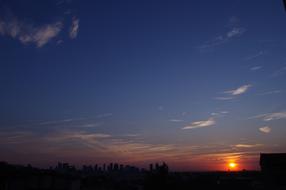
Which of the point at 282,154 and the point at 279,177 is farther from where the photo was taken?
the point at 282,154

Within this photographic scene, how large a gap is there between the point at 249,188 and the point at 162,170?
102ft

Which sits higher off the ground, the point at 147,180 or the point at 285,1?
the point at 285,1

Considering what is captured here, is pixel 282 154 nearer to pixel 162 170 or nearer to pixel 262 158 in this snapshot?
pixel 262 158

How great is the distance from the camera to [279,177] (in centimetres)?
3203

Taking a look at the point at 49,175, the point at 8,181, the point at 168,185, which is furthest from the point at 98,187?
the point at 8,181

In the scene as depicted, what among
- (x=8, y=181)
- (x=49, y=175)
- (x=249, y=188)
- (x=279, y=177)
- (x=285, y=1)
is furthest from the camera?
(x=249, y=188)

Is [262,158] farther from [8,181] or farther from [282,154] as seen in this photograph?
[8,181]

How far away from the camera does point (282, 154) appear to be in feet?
112

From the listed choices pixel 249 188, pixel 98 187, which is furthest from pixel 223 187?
pixel 98 187

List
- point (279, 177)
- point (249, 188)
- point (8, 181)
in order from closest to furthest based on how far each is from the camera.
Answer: point (8, 181)
point (279, 177)
point (249, 188)

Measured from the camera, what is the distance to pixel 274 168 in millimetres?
33094

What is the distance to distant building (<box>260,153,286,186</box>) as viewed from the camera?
104ft

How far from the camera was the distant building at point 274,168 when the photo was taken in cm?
3183

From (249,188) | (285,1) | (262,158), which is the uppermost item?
(285,1)
